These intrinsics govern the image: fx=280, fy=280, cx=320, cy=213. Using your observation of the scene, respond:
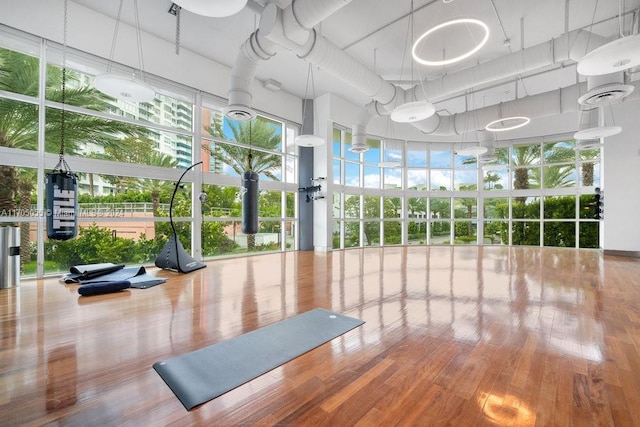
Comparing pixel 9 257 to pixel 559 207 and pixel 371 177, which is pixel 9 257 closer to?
pixel 371 177

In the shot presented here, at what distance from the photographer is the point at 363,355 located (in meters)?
2.19

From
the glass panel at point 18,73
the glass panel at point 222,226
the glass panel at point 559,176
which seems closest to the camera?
the glass panel at point 18,73

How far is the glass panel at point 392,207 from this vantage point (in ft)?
37.3

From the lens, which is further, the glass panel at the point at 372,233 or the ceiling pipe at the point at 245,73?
the glass panel at the point at 372,233

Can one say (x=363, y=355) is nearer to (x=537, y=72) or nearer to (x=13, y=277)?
(x=13, y=277)

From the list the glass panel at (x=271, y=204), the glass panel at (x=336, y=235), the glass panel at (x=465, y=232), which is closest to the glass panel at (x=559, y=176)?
the glass panel at (x=465, y=232)

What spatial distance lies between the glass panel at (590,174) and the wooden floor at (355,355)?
305 inches

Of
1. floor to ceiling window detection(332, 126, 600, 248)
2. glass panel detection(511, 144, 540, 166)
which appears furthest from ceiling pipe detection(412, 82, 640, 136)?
glass panel detection(511, 144, 540, 166)

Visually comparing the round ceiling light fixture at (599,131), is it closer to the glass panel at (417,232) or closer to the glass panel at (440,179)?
the glass panel at (440,179)

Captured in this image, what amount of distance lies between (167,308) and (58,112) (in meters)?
6.12

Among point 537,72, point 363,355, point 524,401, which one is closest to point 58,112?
point 363,355

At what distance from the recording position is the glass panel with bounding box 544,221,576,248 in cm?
1068

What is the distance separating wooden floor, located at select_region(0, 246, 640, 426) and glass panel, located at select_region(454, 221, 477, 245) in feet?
25.3

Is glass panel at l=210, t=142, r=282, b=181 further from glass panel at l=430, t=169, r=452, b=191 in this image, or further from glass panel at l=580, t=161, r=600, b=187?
glass panel at l=580, t=161, r=600, b=187
